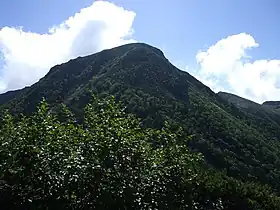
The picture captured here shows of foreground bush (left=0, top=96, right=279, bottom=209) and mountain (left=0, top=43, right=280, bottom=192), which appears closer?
foreground bush (left=0, top=96, right=279, bottom=209)

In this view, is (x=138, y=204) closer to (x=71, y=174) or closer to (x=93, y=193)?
(x=93, y=193)

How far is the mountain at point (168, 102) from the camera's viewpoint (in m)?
80.8

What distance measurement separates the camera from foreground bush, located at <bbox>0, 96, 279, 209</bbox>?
820 centimetres

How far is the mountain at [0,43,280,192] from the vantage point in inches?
3182

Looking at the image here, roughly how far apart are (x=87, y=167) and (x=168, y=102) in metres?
90.8

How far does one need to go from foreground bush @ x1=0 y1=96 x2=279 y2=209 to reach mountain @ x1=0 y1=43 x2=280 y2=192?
46.1 metres

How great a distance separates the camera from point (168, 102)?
98562 millimetres

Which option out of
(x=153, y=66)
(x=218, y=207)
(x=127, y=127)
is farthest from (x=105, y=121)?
(x=153, y=66)

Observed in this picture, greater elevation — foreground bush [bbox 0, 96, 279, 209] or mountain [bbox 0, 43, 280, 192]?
mountain [bbox 0, 43, 280, 192]

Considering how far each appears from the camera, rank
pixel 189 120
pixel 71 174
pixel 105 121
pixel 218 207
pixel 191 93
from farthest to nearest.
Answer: pixel 191 93, pixel 189 120, pixel 218 207, pixel 105 121, pixel 71 174

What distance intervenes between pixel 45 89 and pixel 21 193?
118 m

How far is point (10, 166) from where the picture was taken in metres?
8.31

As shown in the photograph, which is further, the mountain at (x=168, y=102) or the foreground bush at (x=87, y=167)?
the mountain at (x=168, y=102)

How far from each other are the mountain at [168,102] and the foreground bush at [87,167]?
151ft
